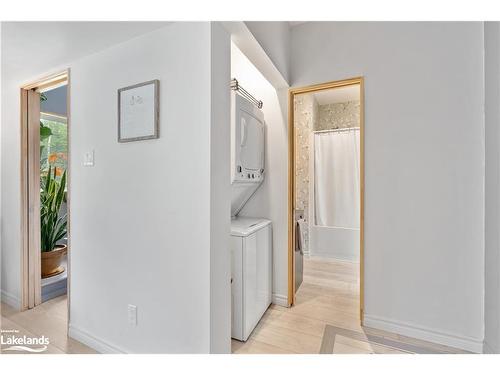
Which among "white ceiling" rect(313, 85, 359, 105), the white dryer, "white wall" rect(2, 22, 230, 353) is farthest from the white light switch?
"white ceiling" rect(313, 85, 359, 105)

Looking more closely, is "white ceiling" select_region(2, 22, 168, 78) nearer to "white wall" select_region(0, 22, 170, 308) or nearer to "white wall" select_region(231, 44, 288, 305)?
"white wall" select_region(0, 22, 170, 308)

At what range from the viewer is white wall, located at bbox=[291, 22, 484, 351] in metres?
1.71

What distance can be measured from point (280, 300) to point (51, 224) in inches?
100

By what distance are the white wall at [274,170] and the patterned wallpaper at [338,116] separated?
207 centimetres

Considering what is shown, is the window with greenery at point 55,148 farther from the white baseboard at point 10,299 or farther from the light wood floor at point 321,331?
the light wood floor at point 321,331

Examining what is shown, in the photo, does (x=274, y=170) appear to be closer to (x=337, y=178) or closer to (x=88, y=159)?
(x=88, y=159)

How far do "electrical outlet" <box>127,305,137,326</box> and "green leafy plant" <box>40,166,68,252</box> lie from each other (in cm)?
167

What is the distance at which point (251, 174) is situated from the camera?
208cm

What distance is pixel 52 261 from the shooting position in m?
2.69

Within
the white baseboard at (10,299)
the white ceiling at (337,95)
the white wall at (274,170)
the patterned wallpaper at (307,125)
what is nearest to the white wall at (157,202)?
the white baseboard at (10,299)

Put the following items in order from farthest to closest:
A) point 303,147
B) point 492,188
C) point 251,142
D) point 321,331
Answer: point 303,147
point 251,142
point 321,331
point 492,188

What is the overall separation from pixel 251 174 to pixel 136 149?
2.98 feet

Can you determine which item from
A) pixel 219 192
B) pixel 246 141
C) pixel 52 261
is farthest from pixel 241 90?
pixel 52 261

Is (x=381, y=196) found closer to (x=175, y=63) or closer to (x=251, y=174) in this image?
(x=251, y=174)
